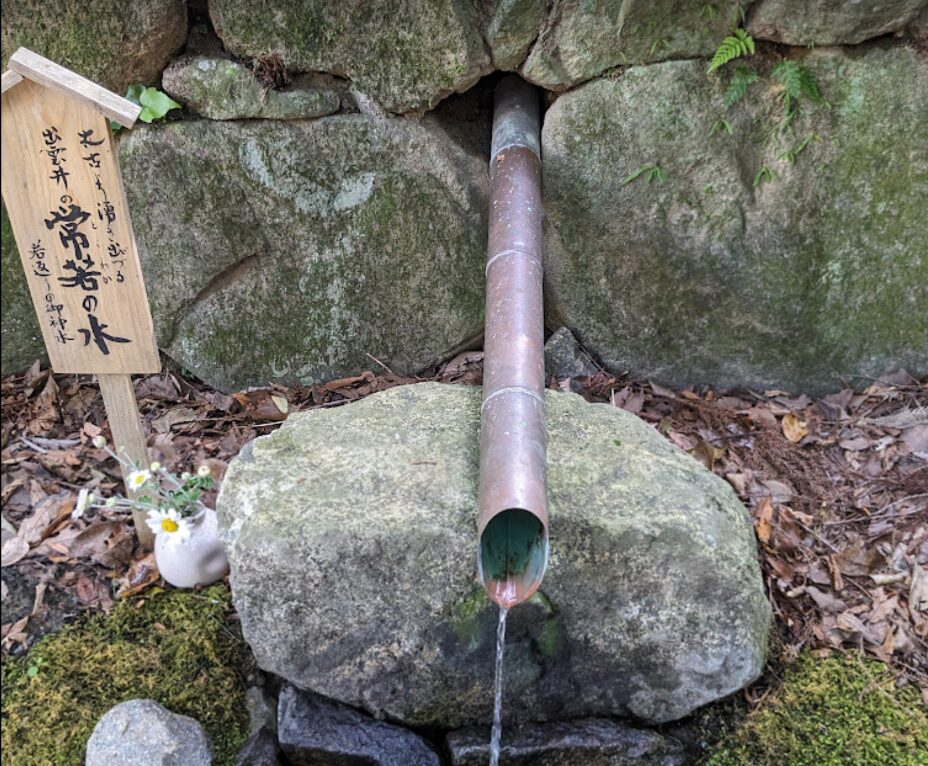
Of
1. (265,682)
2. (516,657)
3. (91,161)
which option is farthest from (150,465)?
(516,657)

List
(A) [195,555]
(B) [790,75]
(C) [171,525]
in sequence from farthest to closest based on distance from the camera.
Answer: (B) [790,75] < (A) [195,555] < (C) [171,525]

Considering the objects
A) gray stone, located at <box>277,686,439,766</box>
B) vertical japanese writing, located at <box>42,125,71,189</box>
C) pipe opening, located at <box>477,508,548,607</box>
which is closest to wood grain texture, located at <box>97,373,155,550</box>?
vertical japanese writing, located at <box>42,125,71,189</box>

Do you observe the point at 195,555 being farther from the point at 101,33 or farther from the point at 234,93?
the point at 101,33

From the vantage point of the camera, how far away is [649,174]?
3.83 metres

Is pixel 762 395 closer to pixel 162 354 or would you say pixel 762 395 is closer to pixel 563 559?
pixel 563 559

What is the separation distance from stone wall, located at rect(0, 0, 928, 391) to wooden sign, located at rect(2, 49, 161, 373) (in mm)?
1077

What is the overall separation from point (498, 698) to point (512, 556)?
0.55m

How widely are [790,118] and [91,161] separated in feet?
9.77

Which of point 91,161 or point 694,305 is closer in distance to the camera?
point 91,161

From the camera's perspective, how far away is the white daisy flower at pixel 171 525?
311 centimetres

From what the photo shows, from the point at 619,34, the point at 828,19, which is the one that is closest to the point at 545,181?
the point at 619,34

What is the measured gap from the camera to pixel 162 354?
13.6 ft

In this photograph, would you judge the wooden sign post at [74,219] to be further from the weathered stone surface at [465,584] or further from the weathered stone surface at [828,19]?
the weathered stone surface at [828,19]

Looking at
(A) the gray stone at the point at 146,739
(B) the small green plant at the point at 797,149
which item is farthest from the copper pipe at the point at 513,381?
(A) the gray stone at the point at 146,739
